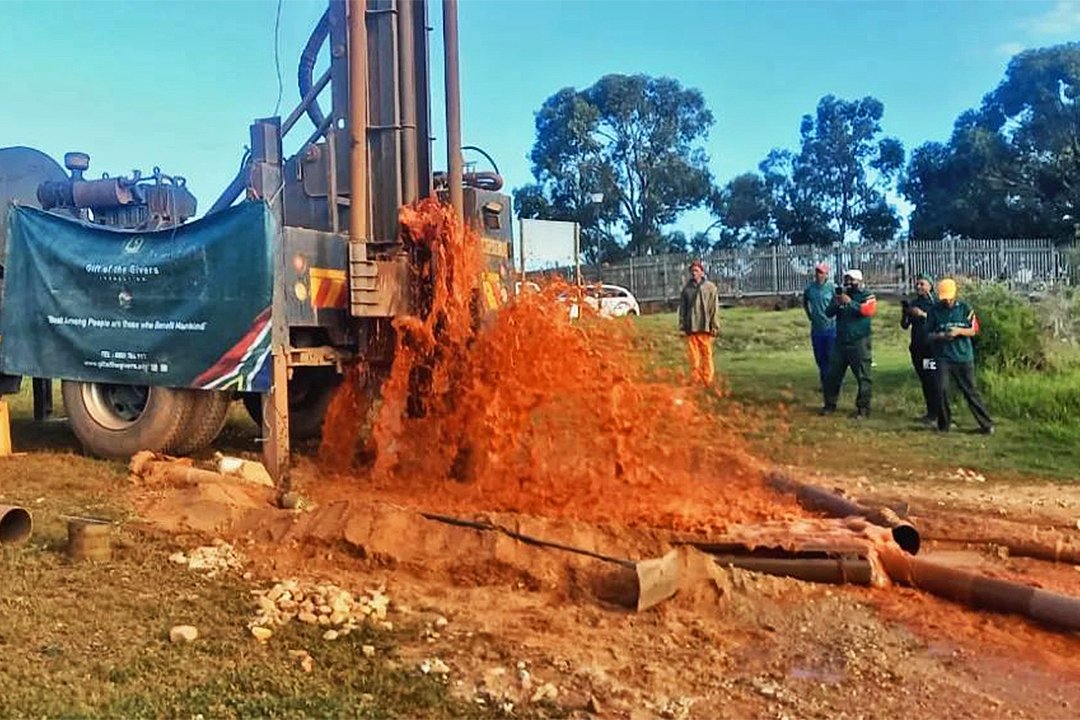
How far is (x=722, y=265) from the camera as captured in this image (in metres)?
31.6

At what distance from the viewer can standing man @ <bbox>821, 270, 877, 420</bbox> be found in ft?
37.8

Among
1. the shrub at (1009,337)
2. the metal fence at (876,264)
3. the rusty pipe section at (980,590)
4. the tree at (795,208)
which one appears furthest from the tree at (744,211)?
the rusty pipe section at (980,590)

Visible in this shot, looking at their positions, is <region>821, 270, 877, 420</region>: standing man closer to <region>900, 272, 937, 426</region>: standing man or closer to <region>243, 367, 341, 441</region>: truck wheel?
<region>900, 272, 937, 426</region>: standing man

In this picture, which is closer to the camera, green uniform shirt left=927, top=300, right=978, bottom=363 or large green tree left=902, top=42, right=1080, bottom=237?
green uniform shirt left=927, top=300, right=978, bottom=363

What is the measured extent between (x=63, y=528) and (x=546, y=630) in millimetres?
3187

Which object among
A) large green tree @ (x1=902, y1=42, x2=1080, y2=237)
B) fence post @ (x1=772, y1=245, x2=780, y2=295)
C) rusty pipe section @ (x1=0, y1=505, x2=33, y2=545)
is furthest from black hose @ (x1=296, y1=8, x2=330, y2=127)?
large green tree @ (x1=902, y1=42, x2=1080, y2=237)

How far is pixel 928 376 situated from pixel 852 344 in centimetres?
89

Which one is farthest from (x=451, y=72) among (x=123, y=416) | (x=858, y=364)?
(x=858, y=364)

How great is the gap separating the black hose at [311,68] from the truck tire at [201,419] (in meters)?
2.27

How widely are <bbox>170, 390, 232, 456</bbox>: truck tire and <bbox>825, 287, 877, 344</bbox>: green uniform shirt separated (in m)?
6.57

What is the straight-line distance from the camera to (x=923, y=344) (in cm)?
1120

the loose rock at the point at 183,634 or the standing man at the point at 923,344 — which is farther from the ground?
the standing man at the point at 923,344

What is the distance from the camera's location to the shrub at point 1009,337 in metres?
12.4

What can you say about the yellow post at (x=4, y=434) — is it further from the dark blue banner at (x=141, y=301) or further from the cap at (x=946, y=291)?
the cap at (x=946, y=291)
